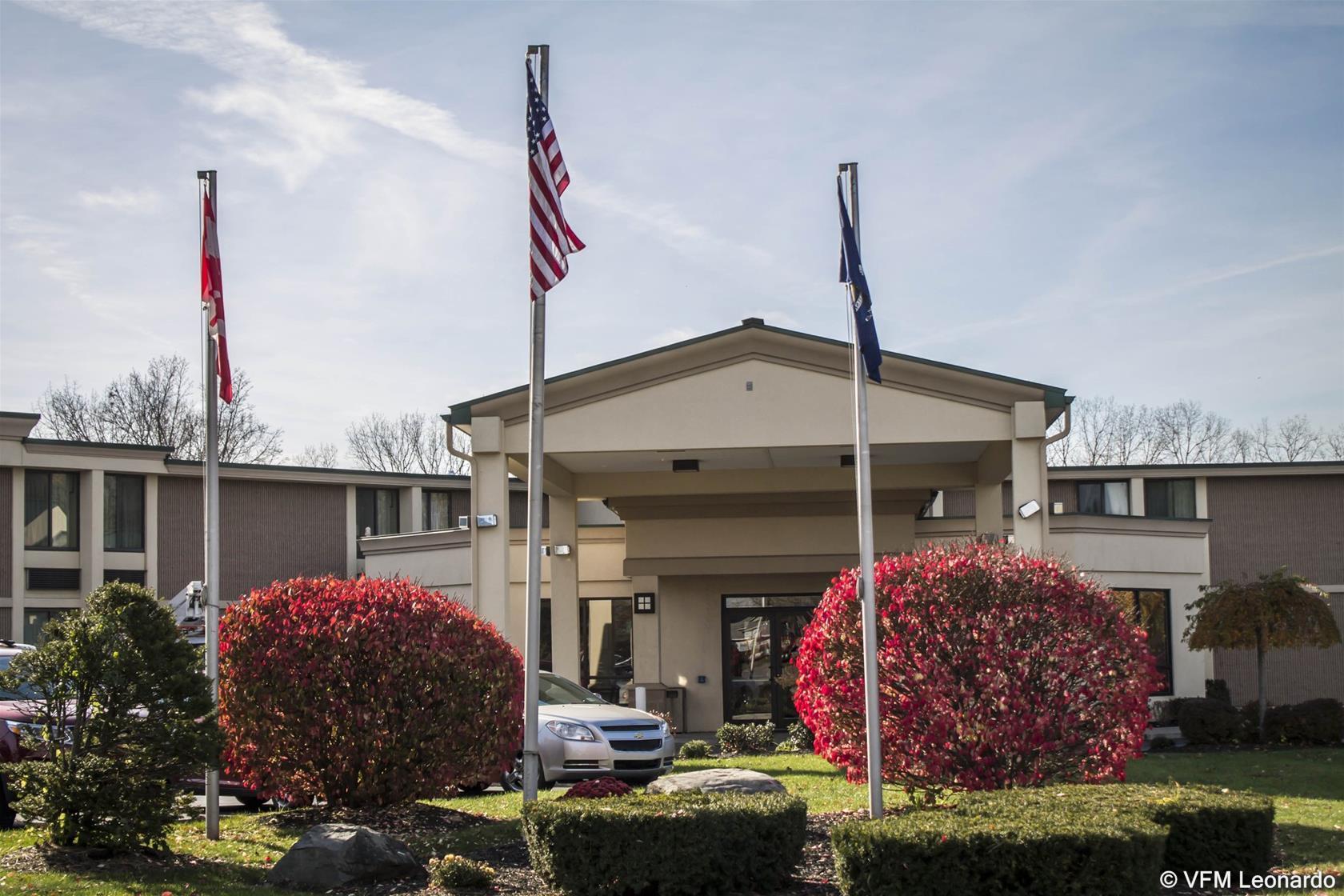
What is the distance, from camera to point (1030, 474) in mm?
18062

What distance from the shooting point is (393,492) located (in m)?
34.6

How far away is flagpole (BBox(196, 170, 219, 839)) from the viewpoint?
11.3 m

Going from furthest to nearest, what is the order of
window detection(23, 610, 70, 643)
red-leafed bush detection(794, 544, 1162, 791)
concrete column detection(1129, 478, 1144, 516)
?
1. concrete column detection(1129, 478, 1144, 516)
2. window detection(23, 610, 70, 643)
3. red-leafed bush detection(794, 544, 1162, 791)

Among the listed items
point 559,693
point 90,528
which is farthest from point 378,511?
point 559,693

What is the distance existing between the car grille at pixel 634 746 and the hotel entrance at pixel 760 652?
9.69 meters

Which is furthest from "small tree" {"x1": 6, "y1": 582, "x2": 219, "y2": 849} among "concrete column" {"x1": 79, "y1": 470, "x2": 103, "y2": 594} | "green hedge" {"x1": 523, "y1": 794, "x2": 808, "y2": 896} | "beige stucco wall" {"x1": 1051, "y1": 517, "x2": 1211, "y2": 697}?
"concrete column" {"x1": 79, "y1": 470, "x2": 103, "y2": 594}

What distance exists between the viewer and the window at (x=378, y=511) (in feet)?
112

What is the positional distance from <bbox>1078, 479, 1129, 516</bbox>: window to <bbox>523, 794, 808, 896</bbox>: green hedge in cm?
2464

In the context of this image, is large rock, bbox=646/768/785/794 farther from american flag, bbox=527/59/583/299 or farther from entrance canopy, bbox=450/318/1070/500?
entrance canopy, bbox=450/318/1070/500

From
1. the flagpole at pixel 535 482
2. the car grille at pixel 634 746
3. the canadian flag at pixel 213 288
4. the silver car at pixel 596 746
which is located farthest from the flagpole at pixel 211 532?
the car grille at pixel 634 746

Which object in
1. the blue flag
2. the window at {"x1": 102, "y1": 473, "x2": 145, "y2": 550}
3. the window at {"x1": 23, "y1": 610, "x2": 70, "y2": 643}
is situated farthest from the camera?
the window at {"x1": 102, "y1": 473, "x2": 145, "y2": 550}

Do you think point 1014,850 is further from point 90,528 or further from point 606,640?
point 90,528

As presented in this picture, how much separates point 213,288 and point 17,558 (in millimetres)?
20973

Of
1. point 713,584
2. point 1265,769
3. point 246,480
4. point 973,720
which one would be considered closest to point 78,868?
point 973,720
